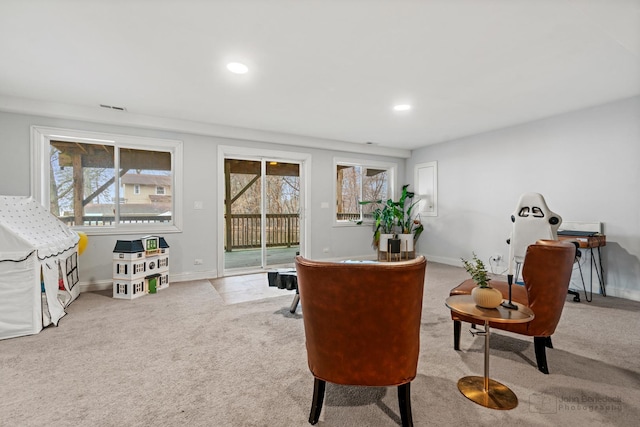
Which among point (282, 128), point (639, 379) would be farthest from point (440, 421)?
point (282, 128)

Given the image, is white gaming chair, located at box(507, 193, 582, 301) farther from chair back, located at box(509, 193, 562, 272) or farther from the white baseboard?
the white baseboard

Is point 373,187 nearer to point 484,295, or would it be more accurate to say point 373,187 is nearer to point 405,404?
point 484,295

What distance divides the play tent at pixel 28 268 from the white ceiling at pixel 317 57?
1.39 m

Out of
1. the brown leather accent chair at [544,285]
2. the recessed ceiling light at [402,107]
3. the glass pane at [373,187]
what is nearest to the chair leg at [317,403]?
the brown leather accent chair at [544,285]

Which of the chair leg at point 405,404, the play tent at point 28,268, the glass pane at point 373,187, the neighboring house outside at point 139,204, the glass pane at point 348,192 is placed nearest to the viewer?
the chair leg at point 405,404

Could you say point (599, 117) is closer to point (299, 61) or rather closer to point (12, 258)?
point (299, 61)

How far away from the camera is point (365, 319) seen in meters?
1.28

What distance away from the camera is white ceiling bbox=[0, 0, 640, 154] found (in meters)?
1.92

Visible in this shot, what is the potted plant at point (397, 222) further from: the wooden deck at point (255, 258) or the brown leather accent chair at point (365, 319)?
the brown leather accent chair at point (365, 319)

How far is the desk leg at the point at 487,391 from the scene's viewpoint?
1621 millimetres

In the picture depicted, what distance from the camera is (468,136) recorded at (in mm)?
5273

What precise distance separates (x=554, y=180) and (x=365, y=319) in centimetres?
433

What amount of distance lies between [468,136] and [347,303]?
5.05 meters

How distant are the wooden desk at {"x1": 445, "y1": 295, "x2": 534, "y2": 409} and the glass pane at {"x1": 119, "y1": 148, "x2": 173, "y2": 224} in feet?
13.7
